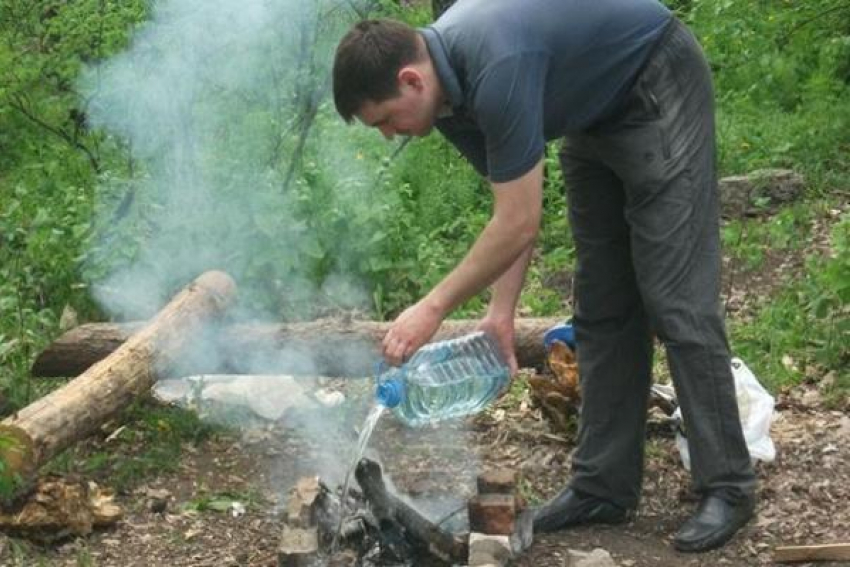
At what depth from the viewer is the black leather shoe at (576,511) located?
4.96 metres

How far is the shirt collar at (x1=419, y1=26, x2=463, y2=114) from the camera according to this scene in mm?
4062

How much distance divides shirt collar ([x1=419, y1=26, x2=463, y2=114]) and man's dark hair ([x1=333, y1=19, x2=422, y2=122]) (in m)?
0.04

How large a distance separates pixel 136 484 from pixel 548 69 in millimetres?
2366

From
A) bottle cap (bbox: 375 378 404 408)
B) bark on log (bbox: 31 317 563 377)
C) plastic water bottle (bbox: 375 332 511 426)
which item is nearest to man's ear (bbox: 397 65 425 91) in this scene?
bottle cap (bbox: 375 378 404 408)

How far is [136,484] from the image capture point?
548cm

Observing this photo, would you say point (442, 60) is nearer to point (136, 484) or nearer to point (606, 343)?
point (606, 343)

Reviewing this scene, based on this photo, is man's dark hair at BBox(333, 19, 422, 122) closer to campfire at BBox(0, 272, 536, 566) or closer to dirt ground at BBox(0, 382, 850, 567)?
campfire at BBox(0, 272, 536, 566)

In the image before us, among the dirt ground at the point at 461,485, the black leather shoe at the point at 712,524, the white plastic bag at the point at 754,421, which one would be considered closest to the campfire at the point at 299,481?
the dirt ground at the point at 461,485

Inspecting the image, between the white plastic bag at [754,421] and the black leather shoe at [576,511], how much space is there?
1.33 feet

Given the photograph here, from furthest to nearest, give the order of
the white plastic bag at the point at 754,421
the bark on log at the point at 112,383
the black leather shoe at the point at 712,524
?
the white plastic bag at the point at 754,421, the bark on log at the point at 112,383, the black leather shoe at the point at 712,524

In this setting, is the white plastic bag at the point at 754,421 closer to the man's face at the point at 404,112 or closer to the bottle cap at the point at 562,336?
the bottle cap at the point at 562,336

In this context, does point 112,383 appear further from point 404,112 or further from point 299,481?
point 404,112

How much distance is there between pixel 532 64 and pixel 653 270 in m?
0.86

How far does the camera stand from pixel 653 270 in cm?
456
